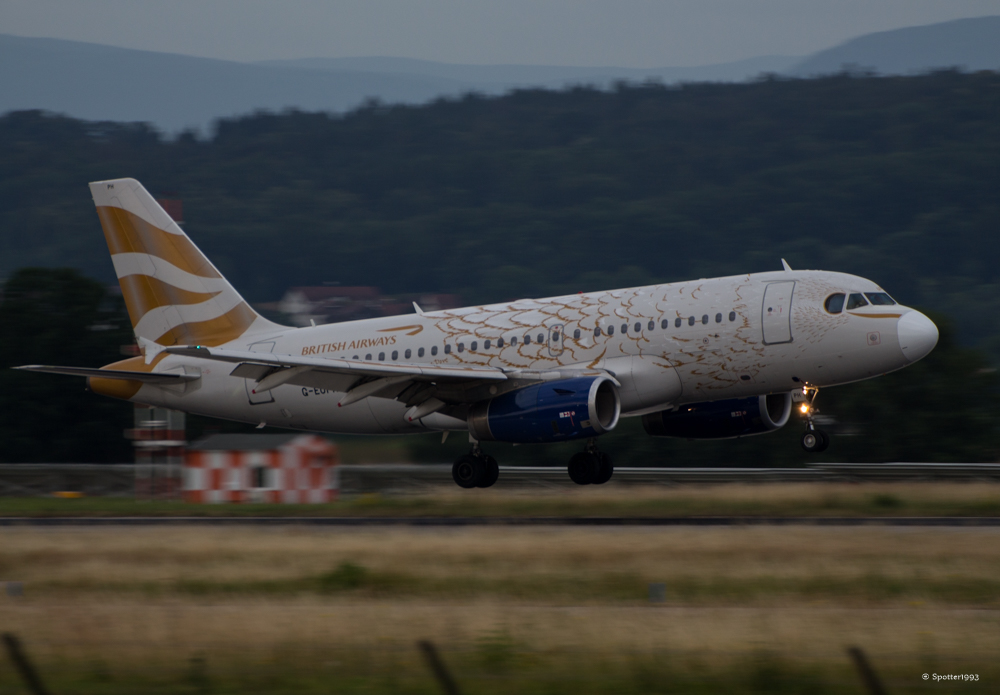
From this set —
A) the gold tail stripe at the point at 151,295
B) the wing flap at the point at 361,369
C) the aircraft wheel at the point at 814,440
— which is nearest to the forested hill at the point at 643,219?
the aircraft wheel at the point at 814,440

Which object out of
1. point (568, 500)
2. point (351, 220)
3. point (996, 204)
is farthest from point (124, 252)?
point (351, 220)

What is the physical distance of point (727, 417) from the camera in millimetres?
31250

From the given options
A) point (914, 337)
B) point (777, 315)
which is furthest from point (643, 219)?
point (914, 337)

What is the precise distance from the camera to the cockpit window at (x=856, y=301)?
1078 inches

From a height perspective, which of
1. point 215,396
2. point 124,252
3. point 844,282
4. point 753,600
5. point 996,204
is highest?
point 996,204

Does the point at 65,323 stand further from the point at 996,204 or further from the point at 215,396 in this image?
the point at 996,204

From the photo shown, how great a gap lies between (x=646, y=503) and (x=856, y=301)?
6940 mm

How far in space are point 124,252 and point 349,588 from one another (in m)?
21.0

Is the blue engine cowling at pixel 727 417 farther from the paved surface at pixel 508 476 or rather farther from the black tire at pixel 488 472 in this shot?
the black tire at pixel 488 472

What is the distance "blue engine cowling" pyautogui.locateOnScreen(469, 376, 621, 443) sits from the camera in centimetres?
2689

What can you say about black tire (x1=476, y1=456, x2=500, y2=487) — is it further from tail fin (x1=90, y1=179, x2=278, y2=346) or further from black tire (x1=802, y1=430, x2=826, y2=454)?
tail fin (x1=90, y1=179, x2=278, y2=346)

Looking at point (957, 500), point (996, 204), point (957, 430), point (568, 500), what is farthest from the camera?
point (996, 204)

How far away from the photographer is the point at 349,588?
16672 mm

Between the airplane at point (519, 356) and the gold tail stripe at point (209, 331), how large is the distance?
0.13 ft
